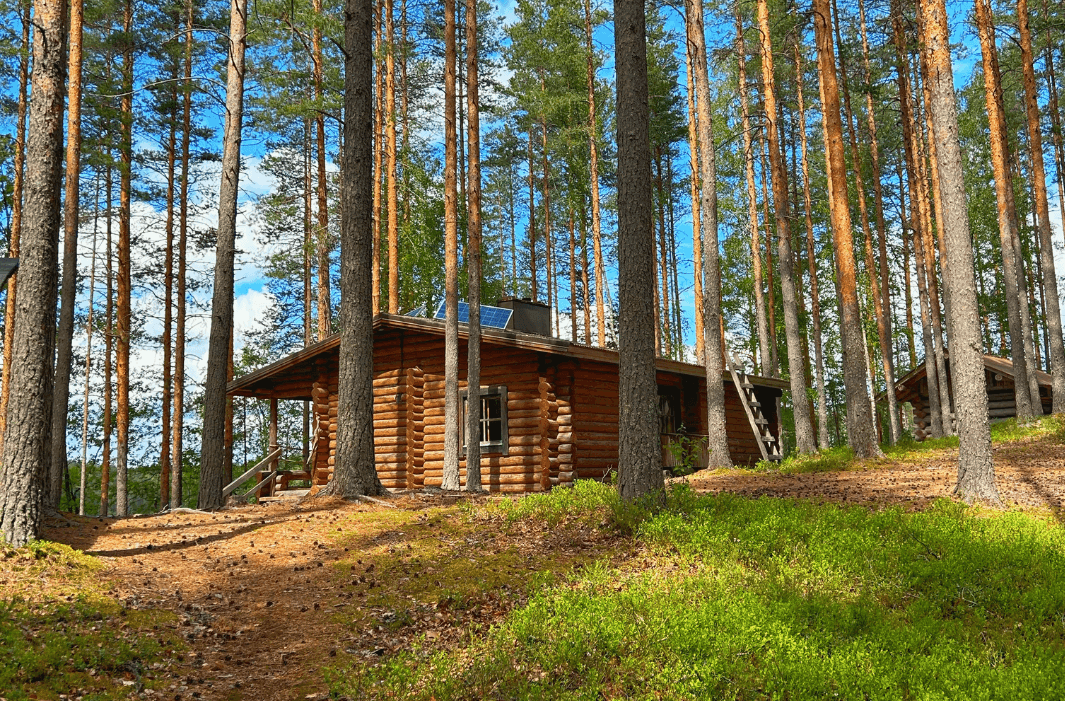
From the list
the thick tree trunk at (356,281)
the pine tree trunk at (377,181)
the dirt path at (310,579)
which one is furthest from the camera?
the pine tree trunk at (377,181)

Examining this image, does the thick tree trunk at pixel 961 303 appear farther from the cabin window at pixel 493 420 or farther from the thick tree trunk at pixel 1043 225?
the thick tree trunk at pixel 1043 225

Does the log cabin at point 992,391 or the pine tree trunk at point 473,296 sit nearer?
the pine tree trunk at point 473,296

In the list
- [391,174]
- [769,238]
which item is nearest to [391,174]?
[391,174]

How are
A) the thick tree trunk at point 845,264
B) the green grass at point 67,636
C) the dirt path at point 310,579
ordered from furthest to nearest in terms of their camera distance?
the thick tree trunk at point 845,264, the dirt path at point 310,579, the green grass at point 67,636

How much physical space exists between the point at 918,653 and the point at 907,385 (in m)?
27.1

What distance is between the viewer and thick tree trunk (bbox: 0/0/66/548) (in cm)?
729

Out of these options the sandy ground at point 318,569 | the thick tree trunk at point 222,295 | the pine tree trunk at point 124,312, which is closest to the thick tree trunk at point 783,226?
the sandy ground at point 318,569

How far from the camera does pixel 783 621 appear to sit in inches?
229

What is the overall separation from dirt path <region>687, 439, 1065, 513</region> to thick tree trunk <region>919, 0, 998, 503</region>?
56 cm

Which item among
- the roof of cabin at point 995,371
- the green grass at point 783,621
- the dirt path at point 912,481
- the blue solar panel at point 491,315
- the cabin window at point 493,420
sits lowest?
the green grass at point 783,621

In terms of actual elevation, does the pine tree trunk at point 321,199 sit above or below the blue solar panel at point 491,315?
above

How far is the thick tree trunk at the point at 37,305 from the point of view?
7.29m

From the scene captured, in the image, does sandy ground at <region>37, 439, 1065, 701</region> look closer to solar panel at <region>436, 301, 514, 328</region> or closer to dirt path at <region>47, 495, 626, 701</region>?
dirt path at <region>47, 495, 626, 701</region>

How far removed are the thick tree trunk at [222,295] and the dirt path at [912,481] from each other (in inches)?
339
